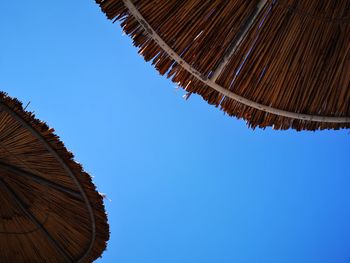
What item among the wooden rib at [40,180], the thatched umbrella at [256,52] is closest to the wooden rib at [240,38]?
the thatched umbrella at [256,52]

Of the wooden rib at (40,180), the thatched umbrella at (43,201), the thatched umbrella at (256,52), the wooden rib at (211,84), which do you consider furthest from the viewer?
the wooden rib at (40,180)

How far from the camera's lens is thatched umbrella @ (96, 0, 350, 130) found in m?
2.56

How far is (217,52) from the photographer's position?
110 inches

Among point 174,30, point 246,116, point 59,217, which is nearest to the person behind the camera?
point 174,30

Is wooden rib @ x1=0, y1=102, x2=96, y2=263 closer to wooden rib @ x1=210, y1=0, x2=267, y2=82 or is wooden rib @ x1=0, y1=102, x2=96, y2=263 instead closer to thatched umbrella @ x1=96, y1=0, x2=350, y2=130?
thatched umbrella @ x1=96, y1=0, x2=350, y2=130

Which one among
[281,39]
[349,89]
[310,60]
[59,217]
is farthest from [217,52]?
[59,217]

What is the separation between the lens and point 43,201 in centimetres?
478

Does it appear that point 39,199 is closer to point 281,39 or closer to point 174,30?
point 174,30

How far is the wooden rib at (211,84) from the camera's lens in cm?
246

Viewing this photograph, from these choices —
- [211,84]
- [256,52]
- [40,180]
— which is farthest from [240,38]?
[40,180]

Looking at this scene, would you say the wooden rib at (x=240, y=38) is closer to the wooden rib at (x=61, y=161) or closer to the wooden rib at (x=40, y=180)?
the wooden rib at (x=61, y=161)

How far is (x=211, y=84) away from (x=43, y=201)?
3219mm

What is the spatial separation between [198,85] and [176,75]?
21cm

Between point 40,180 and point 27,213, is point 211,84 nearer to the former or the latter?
point 40,180
